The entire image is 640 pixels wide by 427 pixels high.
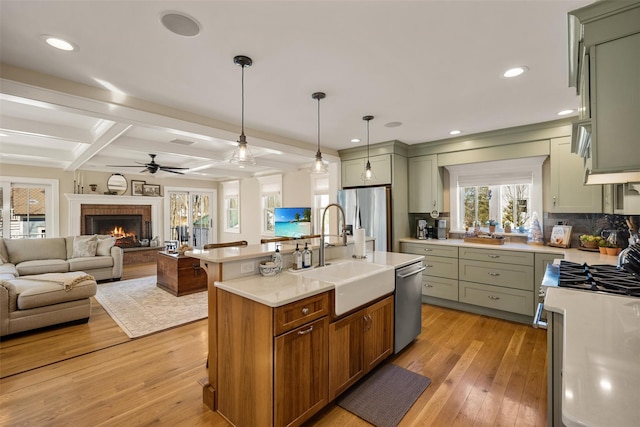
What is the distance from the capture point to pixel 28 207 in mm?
6332

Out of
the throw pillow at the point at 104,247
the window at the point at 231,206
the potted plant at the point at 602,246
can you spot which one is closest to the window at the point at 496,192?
the potted plant at the point at 602,246

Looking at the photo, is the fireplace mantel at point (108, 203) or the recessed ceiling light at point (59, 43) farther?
the fireplace mantel at point (108, 203)

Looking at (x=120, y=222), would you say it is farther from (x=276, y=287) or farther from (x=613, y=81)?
(x=613, y=81)

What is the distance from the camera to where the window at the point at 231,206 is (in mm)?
8646

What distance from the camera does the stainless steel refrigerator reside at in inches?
176

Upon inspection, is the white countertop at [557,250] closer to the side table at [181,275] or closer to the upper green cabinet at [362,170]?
the upper green cabinet at [362,170]

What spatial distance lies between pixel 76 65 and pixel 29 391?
2.54m

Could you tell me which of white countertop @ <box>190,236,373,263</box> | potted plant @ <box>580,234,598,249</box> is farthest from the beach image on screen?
potted plant @ <box>580,234,598,249</box>

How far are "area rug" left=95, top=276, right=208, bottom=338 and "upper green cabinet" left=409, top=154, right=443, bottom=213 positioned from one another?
3.61m

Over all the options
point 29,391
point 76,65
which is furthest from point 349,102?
point 29,391

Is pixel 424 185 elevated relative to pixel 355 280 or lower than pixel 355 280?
elevated

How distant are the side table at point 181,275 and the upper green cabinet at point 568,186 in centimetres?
509

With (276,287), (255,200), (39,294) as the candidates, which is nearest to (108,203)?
(255,200)

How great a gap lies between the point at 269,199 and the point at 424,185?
14.0 feet
